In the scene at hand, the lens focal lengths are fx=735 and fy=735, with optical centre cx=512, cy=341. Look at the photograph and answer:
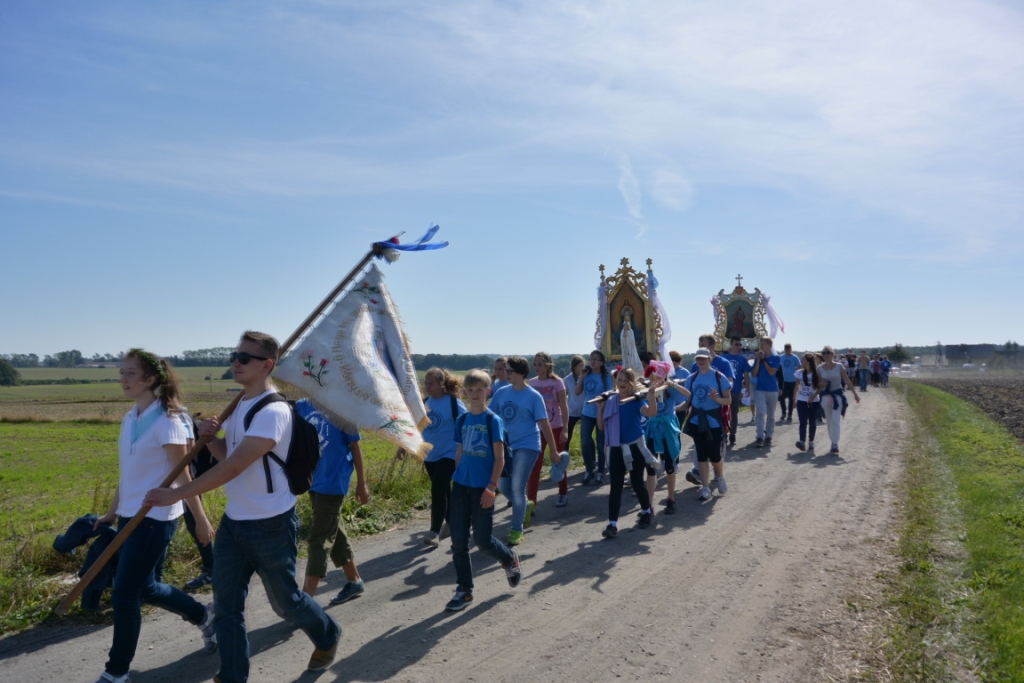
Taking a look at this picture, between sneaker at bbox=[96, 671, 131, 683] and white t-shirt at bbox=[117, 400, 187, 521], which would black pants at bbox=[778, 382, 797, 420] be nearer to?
white t-shirt at bbox=[117, 400, 187, 521]

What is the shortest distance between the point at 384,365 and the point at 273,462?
149 cm

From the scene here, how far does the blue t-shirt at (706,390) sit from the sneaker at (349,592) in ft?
16.0

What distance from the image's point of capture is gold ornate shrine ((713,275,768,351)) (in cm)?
3008

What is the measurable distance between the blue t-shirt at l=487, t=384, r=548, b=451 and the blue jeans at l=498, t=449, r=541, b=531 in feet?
0.22

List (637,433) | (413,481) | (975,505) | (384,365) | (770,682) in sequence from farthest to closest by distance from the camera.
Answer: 1. (413,481)
2. (975,505)
3. (637,433)
4. (384,365)
5. (770,682)

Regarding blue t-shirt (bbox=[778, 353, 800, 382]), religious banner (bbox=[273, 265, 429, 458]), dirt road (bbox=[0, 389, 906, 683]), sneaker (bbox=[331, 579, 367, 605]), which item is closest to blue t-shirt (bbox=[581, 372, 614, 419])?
dirt road (bbox=[0, 389, 906, 683])

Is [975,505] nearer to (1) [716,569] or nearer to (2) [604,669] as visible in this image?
(1) [716,569]

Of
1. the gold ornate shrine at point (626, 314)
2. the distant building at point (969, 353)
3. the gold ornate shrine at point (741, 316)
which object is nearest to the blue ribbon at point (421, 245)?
the gold ornate shrine at point (626, 314)

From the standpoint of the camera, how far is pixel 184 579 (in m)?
6.01

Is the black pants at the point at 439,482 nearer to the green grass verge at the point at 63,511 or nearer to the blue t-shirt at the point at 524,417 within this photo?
the blue t-shirt at the point at 524,417

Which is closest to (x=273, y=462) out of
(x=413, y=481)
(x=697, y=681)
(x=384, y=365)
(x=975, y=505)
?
(x=384, y=365)

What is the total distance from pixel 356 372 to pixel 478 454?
3.98 feet

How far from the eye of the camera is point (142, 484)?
4055 millimetres

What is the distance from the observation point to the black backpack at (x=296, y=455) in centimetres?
367
